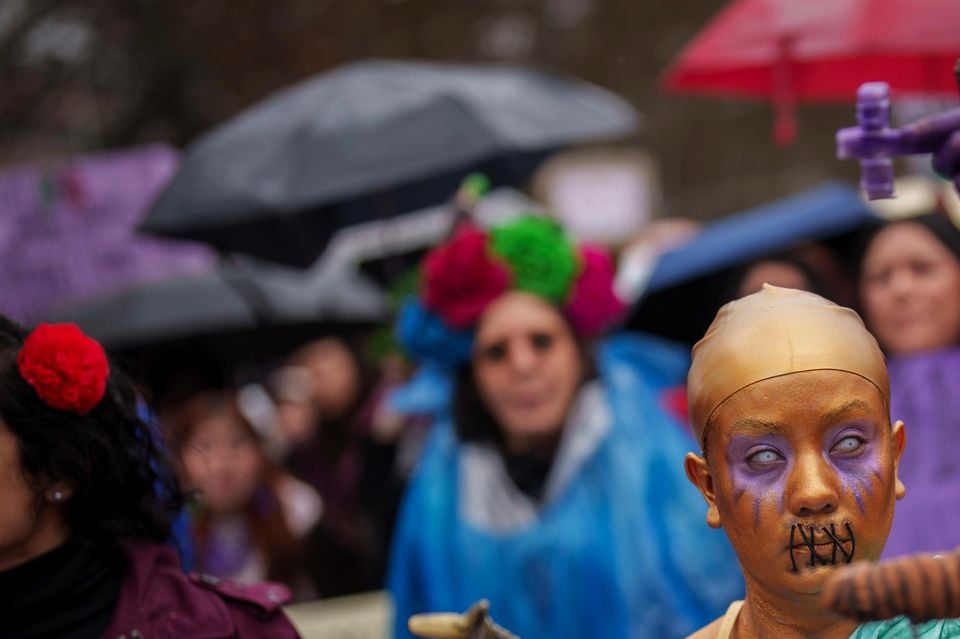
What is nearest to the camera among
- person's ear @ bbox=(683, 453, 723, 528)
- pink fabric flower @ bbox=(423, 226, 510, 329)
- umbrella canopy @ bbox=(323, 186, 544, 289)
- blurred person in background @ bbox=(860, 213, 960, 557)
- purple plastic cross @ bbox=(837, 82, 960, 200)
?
person's ear @ bbox=(683, 453, 723, 528)

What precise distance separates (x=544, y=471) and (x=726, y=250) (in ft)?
3.14

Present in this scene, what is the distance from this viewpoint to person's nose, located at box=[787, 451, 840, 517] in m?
2.22

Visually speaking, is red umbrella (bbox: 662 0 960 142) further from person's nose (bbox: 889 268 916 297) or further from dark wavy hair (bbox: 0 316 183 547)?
dark wavy hair (bbox: 0 316 183 547)

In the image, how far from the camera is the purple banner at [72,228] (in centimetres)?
620

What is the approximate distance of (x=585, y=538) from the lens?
452cm

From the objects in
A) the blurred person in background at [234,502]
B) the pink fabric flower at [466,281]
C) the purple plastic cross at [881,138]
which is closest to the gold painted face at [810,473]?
the purple plastic cross at [881,138]

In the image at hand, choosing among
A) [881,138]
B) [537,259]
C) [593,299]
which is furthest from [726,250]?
[881,138]

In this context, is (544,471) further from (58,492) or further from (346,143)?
(58,492)

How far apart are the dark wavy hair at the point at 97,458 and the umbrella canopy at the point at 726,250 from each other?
A: 2322 millimetres

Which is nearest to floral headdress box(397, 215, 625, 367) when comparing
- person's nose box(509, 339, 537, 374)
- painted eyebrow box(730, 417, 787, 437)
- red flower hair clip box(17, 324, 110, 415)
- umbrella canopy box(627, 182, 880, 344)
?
person's nose box(509, 339, 537, 374)

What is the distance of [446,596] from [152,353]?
1841 millimetres

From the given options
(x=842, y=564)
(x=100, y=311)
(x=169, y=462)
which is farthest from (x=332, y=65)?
(x=842, y=564)

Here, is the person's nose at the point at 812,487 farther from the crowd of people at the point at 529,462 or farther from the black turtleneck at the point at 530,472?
the black turtleneck at the point at 530,472

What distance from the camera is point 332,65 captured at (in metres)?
11.8
